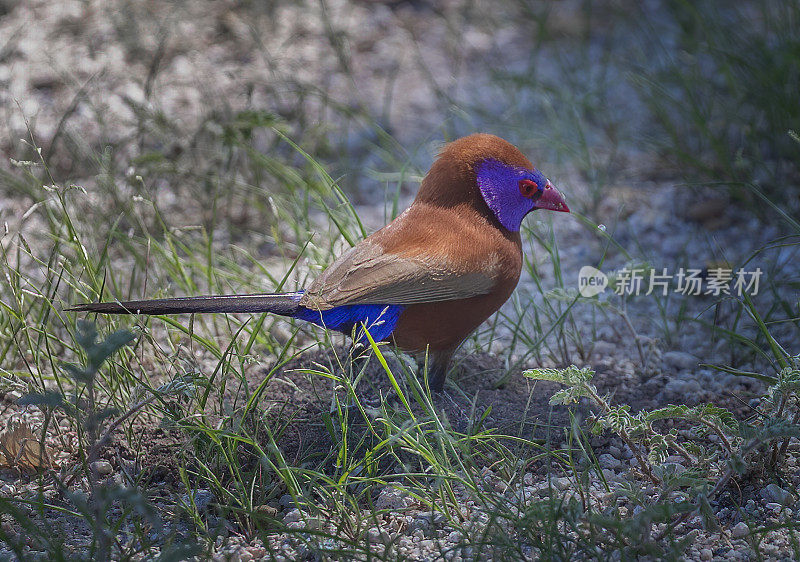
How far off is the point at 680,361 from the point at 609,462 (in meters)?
0.69

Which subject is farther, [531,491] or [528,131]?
[528,131]

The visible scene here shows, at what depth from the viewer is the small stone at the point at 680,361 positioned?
9.70ft

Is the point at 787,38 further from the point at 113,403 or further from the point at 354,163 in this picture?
the point at 113,403

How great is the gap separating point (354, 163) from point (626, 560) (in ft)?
9.40

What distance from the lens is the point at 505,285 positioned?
260cm

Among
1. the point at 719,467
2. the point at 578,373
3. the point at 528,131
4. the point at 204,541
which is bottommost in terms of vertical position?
the point at 719,467

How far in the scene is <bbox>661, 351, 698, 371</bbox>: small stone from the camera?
2.96 m

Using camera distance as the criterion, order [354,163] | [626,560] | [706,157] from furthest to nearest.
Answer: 1. [354,163]
2. [706,157]
3. [626,560]

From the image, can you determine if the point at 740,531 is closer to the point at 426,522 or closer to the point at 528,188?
the point at 426,522

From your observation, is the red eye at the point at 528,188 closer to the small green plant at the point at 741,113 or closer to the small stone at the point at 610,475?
the small stone at the point at 610,475

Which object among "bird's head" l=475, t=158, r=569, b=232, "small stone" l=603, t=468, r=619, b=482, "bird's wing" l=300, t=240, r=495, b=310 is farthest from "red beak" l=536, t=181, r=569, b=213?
"small stone" l=603, t=468, r=619, b=482

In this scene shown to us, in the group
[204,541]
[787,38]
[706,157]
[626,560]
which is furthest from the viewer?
[706,157]

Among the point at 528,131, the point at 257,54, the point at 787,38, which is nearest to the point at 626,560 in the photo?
the point at 528,131

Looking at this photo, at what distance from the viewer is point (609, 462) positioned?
8.02ft
